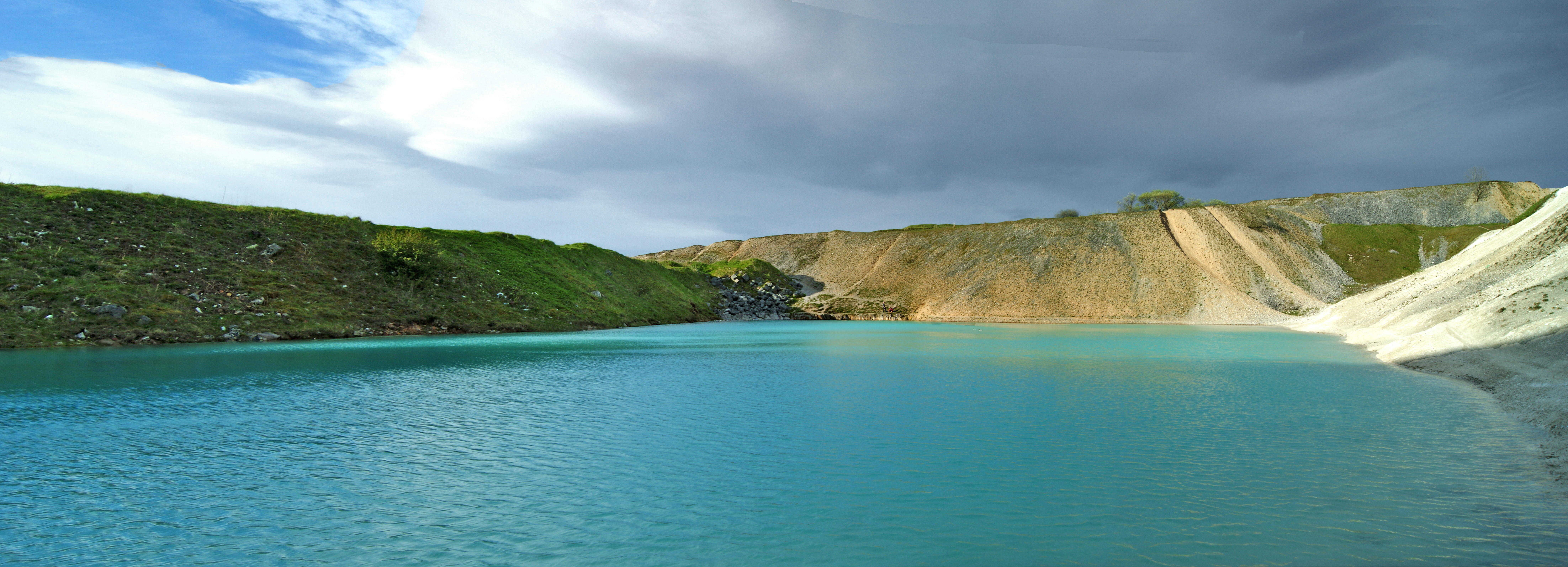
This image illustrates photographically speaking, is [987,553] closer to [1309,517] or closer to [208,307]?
[1309,517]

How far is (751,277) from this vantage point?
331ft

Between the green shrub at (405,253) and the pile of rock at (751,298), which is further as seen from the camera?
the pile of rock at (751,298)

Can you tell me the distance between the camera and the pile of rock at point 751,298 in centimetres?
8831

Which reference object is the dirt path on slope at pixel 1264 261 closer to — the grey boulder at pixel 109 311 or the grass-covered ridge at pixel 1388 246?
the grass-covered ridge at pixel 1388 246

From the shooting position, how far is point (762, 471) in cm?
1055

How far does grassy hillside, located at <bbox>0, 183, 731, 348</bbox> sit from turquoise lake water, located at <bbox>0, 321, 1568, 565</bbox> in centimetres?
1383

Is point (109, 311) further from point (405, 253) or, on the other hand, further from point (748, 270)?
point (748, 270)

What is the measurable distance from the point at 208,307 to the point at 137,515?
121 ft

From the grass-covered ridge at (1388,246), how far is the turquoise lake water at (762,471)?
7932 centimetres

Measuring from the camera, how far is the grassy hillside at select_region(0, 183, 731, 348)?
3275 cm

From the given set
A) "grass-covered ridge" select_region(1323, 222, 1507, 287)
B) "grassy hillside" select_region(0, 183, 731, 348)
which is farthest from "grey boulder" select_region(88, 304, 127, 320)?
"grass-covered ridge" select_region(1323, 222, 1507, 287)

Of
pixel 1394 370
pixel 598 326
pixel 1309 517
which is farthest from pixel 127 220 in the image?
pixel 1394 370

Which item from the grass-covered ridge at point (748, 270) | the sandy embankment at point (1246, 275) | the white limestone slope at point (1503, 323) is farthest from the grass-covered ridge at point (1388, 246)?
the grass-covered ridge at point (748, 270)

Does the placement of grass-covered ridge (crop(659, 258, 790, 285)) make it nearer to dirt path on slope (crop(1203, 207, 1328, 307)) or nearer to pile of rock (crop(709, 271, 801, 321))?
pile of rock (crop(709, 271, 801, 321))
